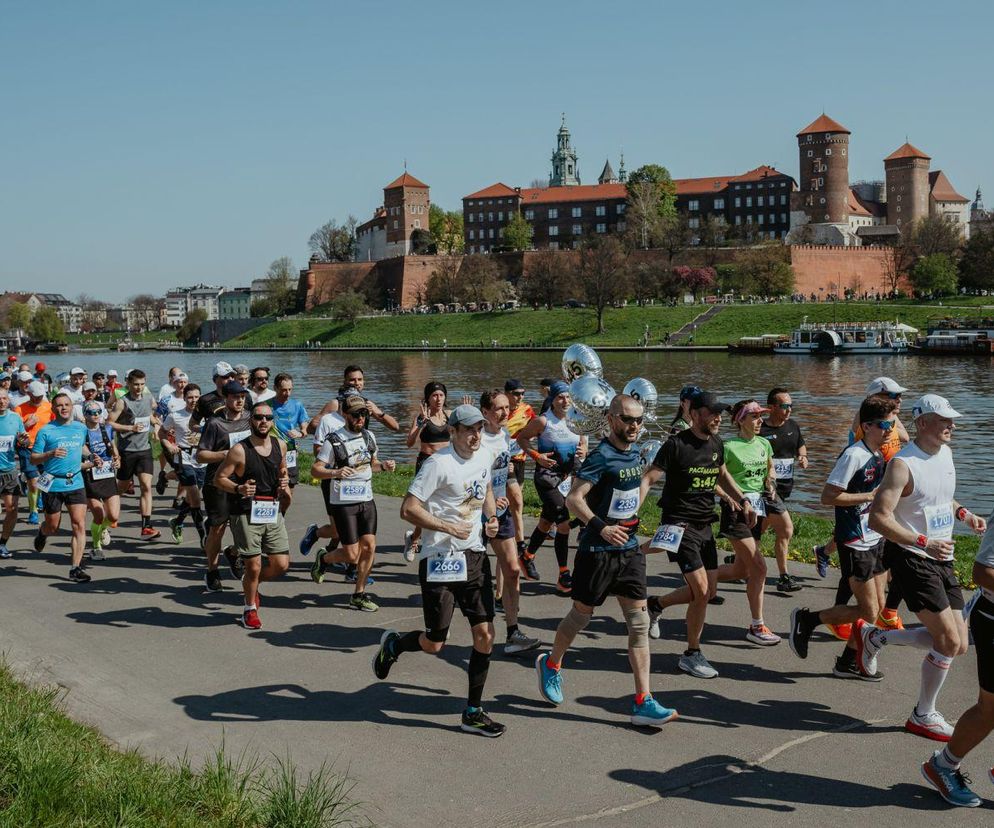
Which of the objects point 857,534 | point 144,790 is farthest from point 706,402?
point 144,790

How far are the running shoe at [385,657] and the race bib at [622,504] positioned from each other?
169cm

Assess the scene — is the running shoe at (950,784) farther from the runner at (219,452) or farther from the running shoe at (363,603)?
the runner at (219,452)

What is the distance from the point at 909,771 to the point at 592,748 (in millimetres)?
1757

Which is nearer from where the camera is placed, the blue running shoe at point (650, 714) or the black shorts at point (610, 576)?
the blue running shoe at point (650, 714)

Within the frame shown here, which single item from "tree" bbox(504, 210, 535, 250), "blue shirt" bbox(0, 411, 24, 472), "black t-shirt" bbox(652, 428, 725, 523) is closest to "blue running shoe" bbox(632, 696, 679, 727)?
"black t-shirt" bbox(652, 428, 725, 523)

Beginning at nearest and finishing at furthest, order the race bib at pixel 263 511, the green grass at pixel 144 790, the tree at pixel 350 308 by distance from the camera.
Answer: the green grass at pixel 144 790 → the race bib at pixel 263 511 → the tree at pixel 350 308

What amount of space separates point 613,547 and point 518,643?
181cm

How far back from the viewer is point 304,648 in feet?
26.4

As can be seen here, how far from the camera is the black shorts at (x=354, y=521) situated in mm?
9156

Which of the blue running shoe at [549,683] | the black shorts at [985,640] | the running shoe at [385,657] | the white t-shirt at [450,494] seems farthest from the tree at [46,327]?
the black shorts at [985,640]

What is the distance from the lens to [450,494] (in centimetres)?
660

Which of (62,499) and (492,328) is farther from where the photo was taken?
(492,328)

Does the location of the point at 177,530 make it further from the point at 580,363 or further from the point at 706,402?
the point at 706,402

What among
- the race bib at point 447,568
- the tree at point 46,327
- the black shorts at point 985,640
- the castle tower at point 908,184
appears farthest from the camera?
the tree at point 46,327
